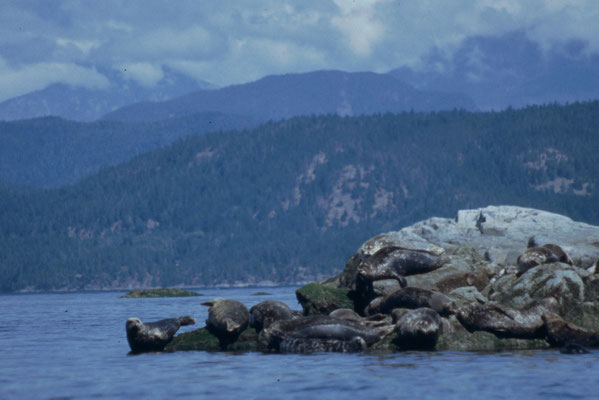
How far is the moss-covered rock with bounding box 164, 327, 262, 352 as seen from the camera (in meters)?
32.2

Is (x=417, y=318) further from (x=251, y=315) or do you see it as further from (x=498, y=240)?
Result: (x=498, y=240)

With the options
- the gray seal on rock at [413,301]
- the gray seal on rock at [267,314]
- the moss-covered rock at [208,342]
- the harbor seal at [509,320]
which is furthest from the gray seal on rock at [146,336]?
the harbor seal at [509,320]

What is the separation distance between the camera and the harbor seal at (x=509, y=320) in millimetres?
29984

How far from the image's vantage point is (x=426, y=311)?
29.6 meters

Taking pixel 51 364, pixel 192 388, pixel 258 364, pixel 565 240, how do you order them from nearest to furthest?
pixel 192 388, pixel 258 364, pixel 51 364, pixel 565 240

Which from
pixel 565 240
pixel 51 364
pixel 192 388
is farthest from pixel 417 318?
pixel 565 240

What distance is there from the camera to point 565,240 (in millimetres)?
54281

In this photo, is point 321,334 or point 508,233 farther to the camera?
point 508,233

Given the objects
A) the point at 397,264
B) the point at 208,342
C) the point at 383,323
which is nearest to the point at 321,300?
the point at 397,264

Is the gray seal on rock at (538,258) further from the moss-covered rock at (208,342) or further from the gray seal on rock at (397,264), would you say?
the moss-covered rock at (208,342)

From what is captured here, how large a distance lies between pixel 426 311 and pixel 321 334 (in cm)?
368

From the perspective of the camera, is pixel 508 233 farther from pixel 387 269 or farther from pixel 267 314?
pixel 267 314

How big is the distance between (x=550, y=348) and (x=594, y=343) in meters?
1.51

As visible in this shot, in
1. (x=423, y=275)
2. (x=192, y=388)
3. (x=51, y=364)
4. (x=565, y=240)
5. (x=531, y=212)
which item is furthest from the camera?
(x=531, y=212)
